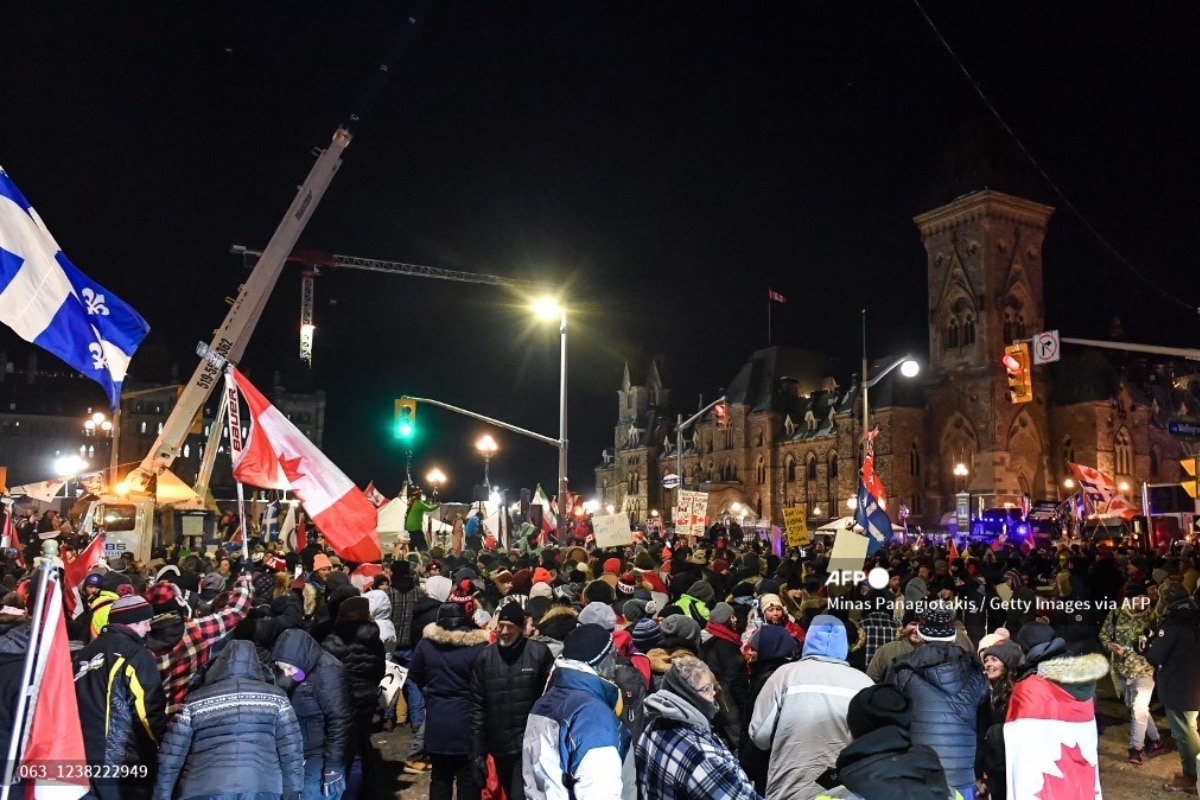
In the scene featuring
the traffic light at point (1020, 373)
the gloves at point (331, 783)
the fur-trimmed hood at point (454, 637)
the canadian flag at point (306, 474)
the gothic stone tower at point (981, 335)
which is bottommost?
the gloves at point (331, 783)

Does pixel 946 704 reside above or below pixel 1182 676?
above

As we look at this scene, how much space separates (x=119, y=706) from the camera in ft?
19.3

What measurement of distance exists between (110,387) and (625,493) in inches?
3811

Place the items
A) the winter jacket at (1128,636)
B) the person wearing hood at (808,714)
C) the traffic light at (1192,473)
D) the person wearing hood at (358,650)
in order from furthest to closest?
the traffic light at (1192,473) < the winter jacket at (1128,636) < the person wearing hood at (358,650) < the person wearing hood at (808,714)

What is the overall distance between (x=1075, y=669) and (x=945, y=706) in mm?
826

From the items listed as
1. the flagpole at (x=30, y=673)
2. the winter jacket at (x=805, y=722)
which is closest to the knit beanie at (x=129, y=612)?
the flagpole at (x=30, y=673)

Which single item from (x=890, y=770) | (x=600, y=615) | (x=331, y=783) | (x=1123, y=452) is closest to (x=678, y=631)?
(x=600, y=615)

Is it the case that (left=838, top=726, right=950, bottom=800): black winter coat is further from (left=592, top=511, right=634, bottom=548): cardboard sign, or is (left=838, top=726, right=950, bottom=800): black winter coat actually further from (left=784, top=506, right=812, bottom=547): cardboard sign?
(left=784, top=506, right=812, bottom=547): cardboard sign

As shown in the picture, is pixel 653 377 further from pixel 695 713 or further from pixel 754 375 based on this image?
pixel 695 713

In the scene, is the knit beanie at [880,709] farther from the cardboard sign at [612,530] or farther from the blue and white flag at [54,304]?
the cardboard sign at [612,530]

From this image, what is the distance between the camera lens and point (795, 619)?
1098 centimetres

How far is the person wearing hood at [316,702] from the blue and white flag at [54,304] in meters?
2.14

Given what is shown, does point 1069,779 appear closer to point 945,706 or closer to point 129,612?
point 945,706

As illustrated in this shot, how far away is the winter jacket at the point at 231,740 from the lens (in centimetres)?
529
